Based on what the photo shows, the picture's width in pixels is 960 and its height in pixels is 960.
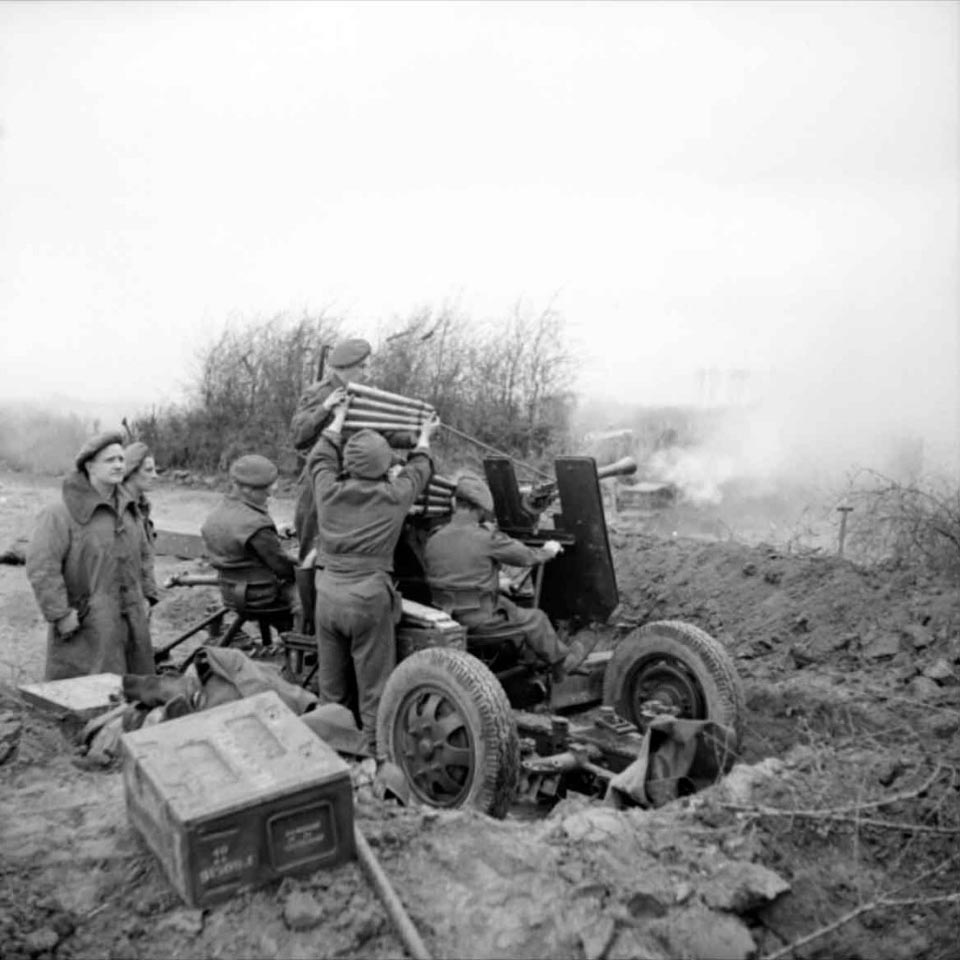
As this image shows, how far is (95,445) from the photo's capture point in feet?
19.8

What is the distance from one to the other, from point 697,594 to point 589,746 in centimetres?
289

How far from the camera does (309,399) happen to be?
24.2 ft

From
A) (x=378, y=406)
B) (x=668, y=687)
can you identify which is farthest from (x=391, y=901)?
(x=378, y=406)

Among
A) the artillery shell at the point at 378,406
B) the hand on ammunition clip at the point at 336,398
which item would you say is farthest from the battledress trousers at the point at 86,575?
the artillery shell at the point at 378,406

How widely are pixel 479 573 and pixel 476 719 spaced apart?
4.41 feet

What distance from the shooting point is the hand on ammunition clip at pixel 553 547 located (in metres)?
6.60

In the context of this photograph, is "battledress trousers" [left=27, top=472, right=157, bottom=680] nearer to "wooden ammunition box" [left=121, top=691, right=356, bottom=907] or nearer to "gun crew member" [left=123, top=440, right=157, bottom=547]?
"gun crew member" [left=123, top=440, right=157, bottom=547]

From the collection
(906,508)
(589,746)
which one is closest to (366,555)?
(589,746)

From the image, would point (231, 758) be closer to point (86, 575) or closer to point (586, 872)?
point (586, 872)

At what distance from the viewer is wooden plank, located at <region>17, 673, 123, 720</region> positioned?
5391 millimetres

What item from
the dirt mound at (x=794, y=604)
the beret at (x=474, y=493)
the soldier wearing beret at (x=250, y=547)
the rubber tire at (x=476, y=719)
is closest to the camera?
the rubber tire at (x=476, y=719)

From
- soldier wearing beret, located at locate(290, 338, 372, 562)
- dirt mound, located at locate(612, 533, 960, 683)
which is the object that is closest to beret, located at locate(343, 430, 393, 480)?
soldier wearing beret, located at locate(290, 338, 372, 562)

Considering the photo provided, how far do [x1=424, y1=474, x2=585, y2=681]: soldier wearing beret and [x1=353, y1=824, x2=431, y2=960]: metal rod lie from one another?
8.76ft

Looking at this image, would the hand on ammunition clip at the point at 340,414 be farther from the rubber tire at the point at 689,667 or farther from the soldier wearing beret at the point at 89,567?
the rubber tire at the point at 689,667
